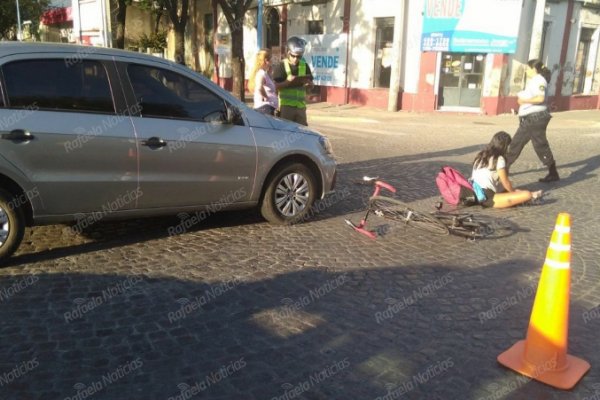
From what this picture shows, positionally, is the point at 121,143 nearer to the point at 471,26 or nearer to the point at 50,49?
the point at 50,49

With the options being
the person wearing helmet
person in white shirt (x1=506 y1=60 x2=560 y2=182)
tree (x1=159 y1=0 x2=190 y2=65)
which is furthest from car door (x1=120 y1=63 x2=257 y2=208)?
tree (x1=159 y1=0 x2=190 y2=65)

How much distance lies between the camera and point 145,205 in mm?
5031

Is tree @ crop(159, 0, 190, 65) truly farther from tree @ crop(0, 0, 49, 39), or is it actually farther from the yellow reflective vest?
the yellow reflective vest

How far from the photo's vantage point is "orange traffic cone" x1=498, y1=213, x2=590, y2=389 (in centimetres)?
317

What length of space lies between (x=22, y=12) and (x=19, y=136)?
3847 centimetres

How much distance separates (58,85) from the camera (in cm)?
453

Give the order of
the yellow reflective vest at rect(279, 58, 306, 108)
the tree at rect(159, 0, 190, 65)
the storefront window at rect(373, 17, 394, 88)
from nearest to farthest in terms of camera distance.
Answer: the yellow reflective vest at rect(279, 58, 306, 108) → the storefront window at rect(373, 17, 394, 88) → the tree at rect(159, 0, 190, 65)

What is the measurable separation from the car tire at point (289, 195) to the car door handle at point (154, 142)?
1319 millimetres

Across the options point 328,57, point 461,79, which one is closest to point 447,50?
point 461,79

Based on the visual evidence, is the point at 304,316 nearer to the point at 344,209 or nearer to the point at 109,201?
the point at 109,201

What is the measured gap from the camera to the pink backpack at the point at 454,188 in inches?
266

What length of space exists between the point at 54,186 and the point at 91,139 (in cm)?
49

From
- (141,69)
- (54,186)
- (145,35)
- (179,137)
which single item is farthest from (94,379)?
(145,35)

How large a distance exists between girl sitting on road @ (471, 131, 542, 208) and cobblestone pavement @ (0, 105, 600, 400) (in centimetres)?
34
